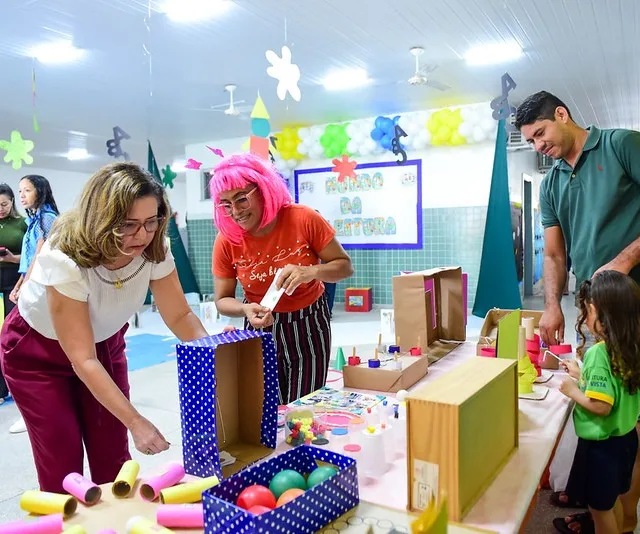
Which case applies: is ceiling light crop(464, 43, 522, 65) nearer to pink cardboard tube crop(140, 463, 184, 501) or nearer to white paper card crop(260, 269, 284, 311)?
white paper card crop(260, 269, 284, 311)

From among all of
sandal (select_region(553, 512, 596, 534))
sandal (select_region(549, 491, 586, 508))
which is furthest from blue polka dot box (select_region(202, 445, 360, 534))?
sandal (select_region(549, 491, 586, 508))

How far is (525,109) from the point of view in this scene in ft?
6.47

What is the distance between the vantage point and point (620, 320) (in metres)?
1.57

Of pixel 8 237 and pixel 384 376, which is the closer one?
pixel 384 376

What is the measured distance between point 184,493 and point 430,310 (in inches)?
56.9

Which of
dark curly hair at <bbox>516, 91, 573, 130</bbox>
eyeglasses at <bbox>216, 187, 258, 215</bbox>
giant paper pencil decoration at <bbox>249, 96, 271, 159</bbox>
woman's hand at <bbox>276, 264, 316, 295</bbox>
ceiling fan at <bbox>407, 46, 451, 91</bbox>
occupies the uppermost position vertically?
ceiling fan at <bbox>407, 46, 451, 91</bbox>

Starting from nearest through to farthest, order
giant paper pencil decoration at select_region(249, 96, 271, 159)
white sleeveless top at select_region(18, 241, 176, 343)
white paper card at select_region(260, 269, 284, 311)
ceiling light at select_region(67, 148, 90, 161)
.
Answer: white sleeveless top at select_region(18, 241, 176, 343) < white paper card at select_region(260, 269, 284, 311) < giant paper pencil decoration at select_region(249, 96, 271, 159) < ceiling light at select_region(67, 148, 90, 161)

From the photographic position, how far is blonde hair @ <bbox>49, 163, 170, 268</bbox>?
131 cm

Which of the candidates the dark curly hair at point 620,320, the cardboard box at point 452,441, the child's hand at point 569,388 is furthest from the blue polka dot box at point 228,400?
the dark curly hair at point 620,320

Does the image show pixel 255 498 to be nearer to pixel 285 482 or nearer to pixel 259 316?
pixel 285 482

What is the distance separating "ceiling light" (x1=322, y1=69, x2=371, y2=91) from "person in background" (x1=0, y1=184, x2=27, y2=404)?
3.20 m

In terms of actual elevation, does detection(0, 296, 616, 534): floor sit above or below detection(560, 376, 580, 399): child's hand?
below

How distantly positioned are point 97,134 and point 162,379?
223 inches

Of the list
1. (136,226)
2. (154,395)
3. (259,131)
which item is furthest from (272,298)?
(154,395)
